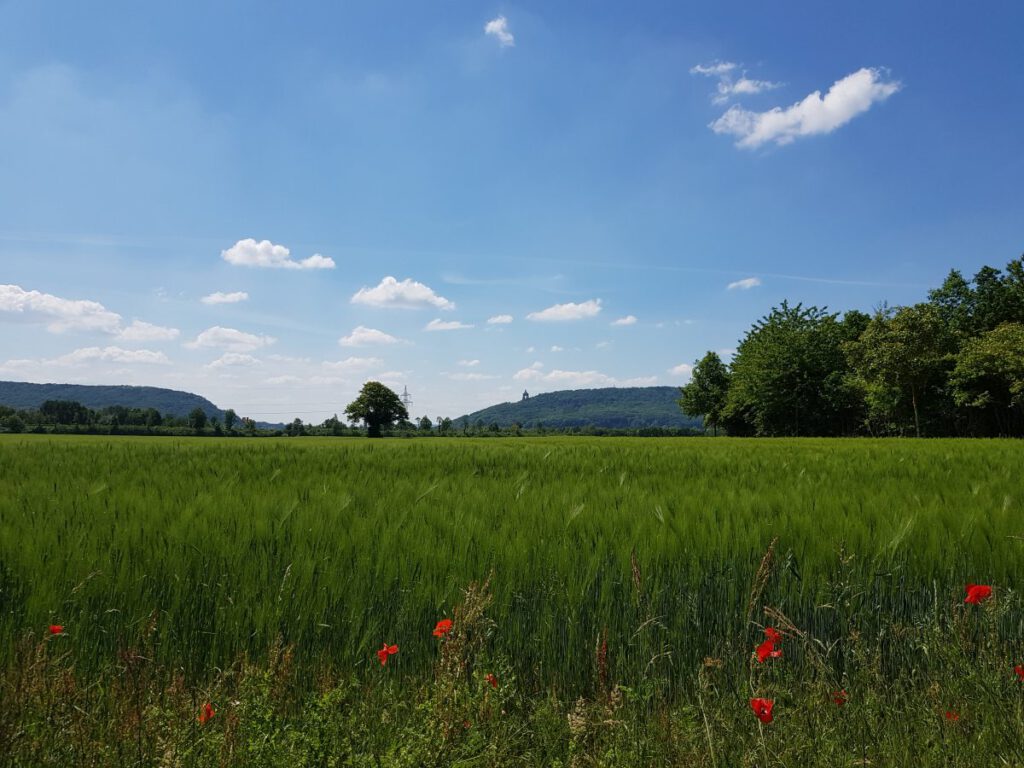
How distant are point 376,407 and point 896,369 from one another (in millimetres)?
80776

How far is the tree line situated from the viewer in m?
37.0

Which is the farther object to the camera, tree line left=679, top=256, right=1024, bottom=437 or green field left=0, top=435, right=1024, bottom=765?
tree line left=679, top=256, right=1024, bottom=437

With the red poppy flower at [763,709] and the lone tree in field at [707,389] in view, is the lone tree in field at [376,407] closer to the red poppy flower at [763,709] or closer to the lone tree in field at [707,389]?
the lone tree in field at [707,389]

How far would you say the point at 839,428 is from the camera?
55656 millimetres

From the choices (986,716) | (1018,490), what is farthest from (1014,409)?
(986,716)

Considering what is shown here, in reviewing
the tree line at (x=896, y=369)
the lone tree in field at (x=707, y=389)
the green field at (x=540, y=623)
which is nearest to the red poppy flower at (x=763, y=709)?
the green field at (x=540, y=623)

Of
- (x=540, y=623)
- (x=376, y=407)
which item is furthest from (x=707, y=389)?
(x=540, y=623)

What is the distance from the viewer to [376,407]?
321 feet

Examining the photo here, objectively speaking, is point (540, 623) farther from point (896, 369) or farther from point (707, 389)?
point (707, 389)

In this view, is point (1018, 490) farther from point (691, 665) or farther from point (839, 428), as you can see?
point (839, 428)

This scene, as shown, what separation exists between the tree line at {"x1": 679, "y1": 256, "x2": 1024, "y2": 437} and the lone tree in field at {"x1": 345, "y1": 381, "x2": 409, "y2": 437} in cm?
5902

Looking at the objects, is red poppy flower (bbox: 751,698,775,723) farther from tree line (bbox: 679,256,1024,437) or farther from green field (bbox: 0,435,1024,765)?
tree line (bbox: 679,256,1024,437)

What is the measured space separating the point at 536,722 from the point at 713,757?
2.25 ft

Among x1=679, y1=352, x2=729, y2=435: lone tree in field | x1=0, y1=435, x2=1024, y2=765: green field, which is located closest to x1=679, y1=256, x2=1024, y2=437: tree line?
x1=679, y1=352, x2=729, y2=435: lone tree in field
